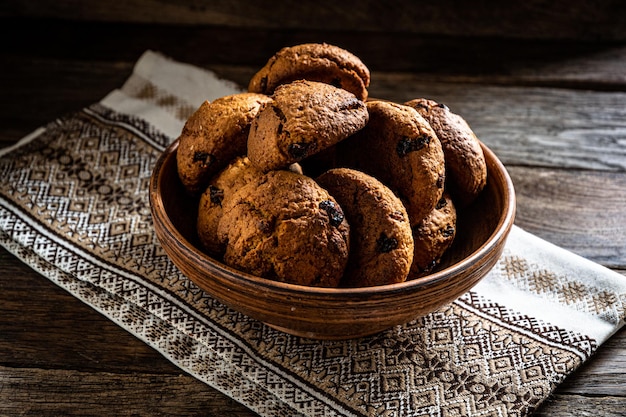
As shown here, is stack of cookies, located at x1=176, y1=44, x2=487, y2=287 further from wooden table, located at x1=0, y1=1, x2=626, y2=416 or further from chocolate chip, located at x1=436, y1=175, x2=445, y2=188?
wooden table, located at x1=0, y1=1, x2=626, y2=416

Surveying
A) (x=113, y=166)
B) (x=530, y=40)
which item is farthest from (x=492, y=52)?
(x=113, y=166)

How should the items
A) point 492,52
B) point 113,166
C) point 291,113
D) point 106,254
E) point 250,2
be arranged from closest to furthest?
point 291,113 → point 106,254 → point 113,166 → point 492,52 → point 250,2

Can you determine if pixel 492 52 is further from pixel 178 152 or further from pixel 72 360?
pixel 72 360

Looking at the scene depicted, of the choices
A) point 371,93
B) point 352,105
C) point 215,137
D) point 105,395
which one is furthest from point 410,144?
point 371,93

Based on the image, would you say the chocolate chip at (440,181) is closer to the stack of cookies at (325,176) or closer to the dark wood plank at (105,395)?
the stack of cookies at (325,176)

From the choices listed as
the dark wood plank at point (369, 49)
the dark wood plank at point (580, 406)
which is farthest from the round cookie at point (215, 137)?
the dark wood plank at point (369, 49)
